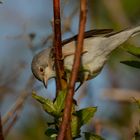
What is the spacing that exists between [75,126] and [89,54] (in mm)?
1546

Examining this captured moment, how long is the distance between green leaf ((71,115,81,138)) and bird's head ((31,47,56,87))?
4.62 ft

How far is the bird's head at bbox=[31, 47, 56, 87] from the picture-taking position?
12.6 ft

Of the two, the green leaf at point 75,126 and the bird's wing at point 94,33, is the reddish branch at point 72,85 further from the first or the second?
the bird's wing at point 94,33

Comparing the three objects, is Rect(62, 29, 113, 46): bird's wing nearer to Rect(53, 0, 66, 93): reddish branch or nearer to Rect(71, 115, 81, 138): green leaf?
Rect(53, 0, 66, 93): reddish branch

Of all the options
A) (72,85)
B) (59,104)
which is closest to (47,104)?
(59,104)

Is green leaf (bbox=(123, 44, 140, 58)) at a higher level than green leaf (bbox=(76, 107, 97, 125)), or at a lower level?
higher

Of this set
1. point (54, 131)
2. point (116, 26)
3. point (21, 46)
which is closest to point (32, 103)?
point (21, 46)

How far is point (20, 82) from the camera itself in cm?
491

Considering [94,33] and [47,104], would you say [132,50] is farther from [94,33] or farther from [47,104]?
[94,33]

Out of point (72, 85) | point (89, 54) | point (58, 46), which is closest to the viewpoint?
point (72, 85)

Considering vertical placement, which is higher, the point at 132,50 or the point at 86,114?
the point at 132,50

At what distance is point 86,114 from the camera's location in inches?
93.4

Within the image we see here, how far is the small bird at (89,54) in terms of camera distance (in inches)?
144

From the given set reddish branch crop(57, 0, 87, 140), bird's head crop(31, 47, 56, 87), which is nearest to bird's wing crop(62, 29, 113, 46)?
bird's head crop(31, 47, 56, 87)
